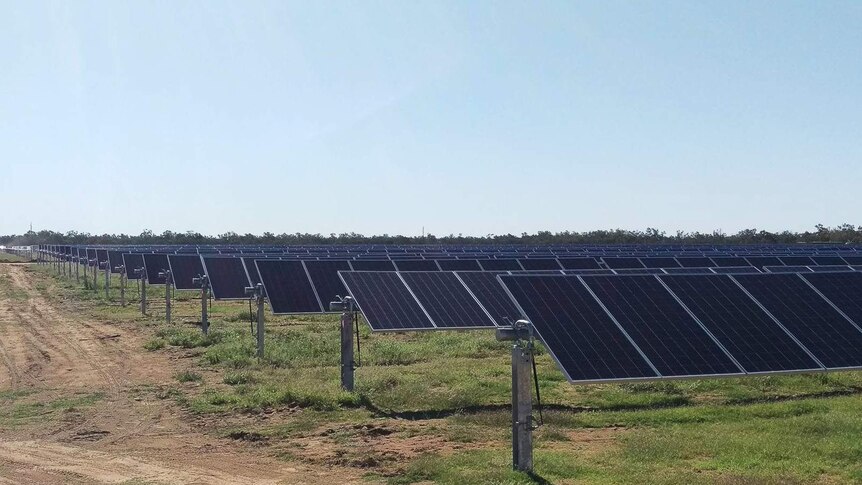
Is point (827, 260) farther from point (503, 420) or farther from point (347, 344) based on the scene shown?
point (503, 420)

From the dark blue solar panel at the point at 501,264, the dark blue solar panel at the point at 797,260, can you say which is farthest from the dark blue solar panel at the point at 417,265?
the dark blue solar panel at the point at 797,260

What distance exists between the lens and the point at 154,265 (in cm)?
3747

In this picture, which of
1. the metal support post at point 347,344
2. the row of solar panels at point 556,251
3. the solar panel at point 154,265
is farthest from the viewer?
the row of solar panels at point 556,251

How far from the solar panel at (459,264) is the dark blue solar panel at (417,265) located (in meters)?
0.26

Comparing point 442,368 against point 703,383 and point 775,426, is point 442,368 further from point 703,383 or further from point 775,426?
point 775,426

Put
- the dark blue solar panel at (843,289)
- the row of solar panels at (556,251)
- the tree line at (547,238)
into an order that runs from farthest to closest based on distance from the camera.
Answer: the tree line at (547,238)
the row of solar panels at (556,251)
the dark blue solar panel at (843,289)

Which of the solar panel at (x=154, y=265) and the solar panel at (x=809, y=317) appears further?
the solar panel at (x=154, y=265)

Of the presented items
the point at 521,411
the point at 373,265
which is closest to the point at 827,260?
the point at 373,265

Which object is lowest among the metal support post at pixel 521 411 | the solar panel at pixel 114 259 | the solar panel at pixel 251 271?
the metal support post at pixel 521 411

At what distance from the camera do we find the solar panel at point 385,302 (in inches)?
627

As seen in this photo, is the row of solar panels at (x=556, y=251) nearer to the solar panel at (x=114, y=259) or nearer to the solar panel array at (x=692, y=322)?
the solar panel at (x=114, y=259)

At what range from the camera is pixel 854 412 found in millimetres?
11828

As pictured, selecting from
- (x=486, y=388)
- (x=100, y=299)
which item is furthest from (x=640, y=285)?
(x=100, y=299)

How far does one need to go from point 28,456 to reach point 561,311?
24.2ft
